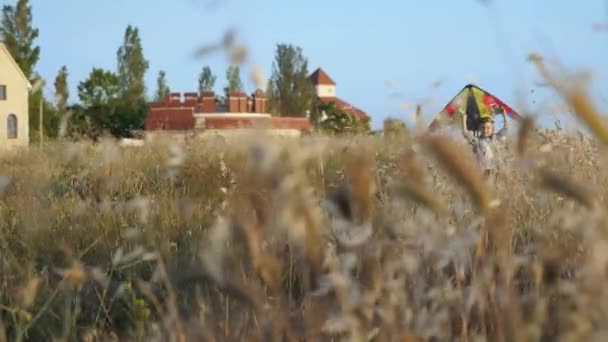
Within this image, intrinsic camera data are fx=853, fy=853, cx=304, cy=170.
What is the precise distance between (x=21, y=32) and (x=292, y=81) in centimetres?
1240

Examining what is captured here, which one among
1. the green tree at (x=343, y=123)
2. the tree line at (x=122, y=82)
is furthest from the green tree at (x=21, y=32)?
the green tree at (x=343, y=123)

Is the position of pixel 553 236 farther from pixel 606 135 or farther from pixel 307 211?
pixel 307 211

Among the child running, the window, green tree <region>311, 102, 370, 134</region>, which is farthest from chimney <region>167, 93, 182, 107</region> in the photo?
the child running

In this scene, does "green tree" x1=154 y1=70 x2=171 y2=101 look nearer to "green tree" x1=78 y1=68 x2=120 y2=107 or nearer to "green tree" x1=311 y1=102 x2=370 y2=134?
"green tree" x1=78 y1=68 x2=120 y2=107

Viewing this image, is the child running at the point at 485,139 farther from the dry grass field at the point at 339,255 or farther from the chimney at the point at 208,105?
the chimney at the point at 208,105

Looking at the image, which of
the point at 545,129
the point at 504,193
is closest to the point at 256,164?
the point at 504,193

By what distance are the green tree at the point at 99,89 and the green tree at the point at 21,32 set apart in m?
4.74

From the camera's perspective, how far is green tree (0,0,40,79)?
119ft

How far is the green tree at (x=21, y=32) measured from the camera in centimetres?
3616

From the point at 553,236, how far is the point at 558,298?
18 cm

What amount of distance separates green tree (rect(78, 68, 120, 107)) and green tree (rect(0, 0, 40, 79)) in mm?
4740

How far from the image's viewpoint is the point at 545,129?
4.10 meters

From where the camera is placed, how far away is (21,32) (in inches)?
1451

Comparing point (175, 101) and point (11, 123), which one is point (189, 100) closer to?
point (175, 101)
